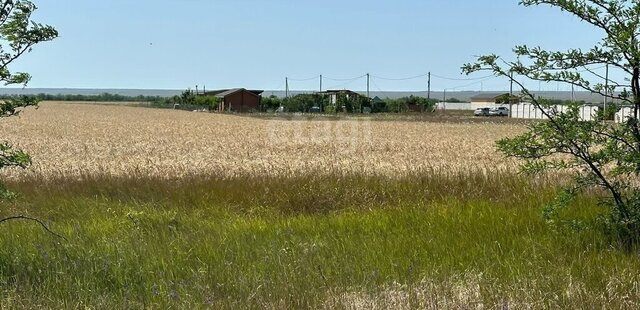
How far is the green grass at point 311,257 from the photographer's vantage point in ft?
13.2

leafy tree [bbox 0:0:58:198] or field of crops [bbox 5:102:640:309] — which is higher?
leafy tree [bbox 0:0:58:198]

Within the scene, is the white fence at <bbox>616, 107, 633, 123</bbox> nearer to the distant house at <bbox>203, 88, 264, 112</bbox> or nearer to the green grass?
the green grass

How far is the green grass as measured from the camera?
4.02 m

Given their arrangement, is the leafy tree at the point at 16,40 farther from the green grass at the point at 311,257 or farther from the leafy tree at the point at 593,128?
the leafy tree at the point at 593,128

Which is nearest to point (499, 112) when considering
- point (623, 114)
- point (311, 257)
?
point (623, 114)

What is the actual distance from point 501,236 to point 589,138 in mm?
1335

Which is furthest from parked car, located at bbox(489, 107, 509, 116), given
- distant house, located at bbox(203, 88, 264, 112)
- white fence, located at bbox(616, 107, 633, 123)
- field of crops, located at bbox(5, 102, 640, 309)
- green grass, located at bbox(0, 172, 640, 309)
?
white fence, located at bbox(616, 107, 633, 123)

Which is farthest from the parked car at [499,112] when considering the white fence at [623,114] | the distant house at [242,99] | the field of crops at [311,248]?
the white fence at [623,114]

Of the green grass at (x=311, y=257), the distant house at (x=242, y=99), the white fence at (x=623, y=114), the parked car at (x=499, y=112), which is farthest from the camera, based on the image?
the distant house at (x=242, y=99)

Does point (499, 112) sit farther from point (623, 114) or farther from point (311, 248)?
point (311, 248)

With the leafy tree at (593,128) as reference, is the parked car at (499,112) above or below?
above

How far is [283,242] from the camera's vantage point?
564 centimetres

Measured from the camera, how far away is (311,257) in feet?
16.4

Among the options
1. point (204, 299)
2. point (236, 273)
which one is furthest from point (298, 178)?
point (204, 299)
